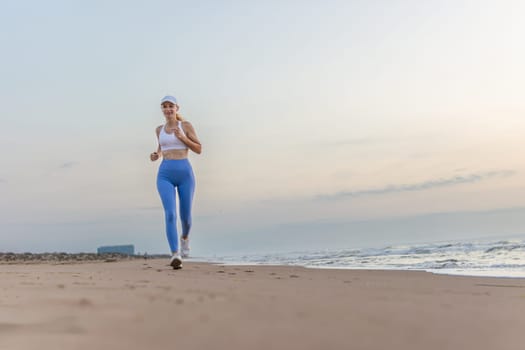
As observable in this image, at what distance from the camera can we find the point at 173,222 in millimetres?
7383

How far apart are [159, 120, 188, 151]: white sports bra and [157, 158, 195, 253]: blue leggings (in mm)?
202

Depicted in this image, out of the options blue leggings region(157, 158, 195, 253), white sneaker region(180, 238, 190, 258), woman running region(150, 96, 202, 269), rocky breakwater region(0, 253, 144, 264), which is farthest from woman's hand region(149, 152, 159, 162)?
rocky breakwater region(0, 253, 144, 264)

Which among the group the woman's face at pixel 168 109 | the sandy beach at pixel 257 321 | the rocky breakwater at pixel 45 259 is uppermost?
the woman's face at pixel 168 109

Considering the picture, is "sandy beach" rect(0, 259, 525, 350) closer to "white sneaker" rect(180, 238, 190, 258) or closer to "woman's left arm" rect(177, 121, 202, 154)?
"woman's left arm" rect(177, 121, 202, 154)

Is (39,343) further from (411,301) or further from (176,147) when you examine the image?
(176,147)

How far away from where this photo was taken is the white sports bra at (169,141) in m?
7.61

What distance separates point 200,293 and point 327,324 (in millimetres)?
1287

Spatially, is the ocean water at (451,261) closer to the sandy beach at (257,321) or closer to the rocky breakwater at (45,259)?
the sandy beach at (257,321)

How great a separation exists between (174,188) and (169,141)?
0.72 m

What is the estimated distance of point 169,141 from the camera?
763cm

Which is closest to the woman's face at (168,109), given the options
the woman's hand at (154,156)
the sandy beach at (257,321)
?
the woman's hand at (154,156)

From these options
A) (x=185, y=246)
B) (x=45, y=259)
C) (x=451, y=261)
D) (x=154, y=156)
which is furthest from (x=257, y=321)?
(x=45, y=259)

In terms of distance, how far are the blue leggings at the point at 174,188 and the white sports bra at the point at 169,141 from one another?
20 centimetres

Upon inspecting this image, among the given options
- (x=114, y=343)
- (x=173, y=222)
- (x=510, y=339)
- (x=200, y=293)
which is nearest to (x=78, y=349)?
(x=114, y=343)
